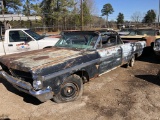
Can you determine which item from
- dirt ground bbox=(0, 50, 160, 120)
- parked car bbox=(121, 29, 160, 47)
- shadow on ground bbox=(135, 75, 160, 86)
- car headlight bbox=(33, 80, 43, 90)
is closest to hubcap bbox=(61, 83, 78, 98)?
dirt ground bbox=(0, 50, 160, 120)

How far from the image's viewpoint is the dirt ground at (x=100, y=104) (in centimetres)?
364

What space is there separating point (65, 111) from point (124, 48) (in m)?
3.24

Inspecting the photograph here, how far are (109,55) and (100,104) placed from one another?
1625 millimetres

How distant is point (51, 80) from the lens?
3557mm

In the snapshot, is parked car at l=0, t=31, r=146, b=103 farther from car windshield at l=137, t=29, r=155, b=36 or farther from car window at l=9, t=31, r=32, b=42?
car windshield at l=137, t=29, r=155, b=36

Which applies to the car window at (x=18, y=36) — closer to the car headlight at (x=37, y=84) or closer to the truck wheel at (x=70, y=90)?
the truck wheel at (x=70, y=90)

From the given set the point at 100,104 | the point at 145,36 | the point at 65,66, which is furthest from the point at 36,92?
the point at 145,36

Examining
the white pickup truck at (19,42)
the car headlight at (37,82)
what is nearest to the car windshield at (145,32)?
the white pickup truck at (19,42)

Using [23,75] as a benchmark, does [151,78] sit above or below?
below

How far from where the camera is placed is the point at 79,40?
5.21 meters

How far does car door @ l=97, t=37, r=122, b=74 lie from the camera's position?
16.2 ft

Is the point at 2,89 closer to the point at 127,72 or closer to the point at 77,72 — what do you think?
the point at 77,72

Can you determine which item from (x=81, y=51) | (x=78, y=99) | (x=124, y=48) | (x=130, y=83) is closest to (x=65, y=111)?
(x=78, y=99)

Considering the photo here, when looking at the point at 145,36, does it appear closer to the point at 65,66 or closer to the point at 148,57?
the point at 148,57
